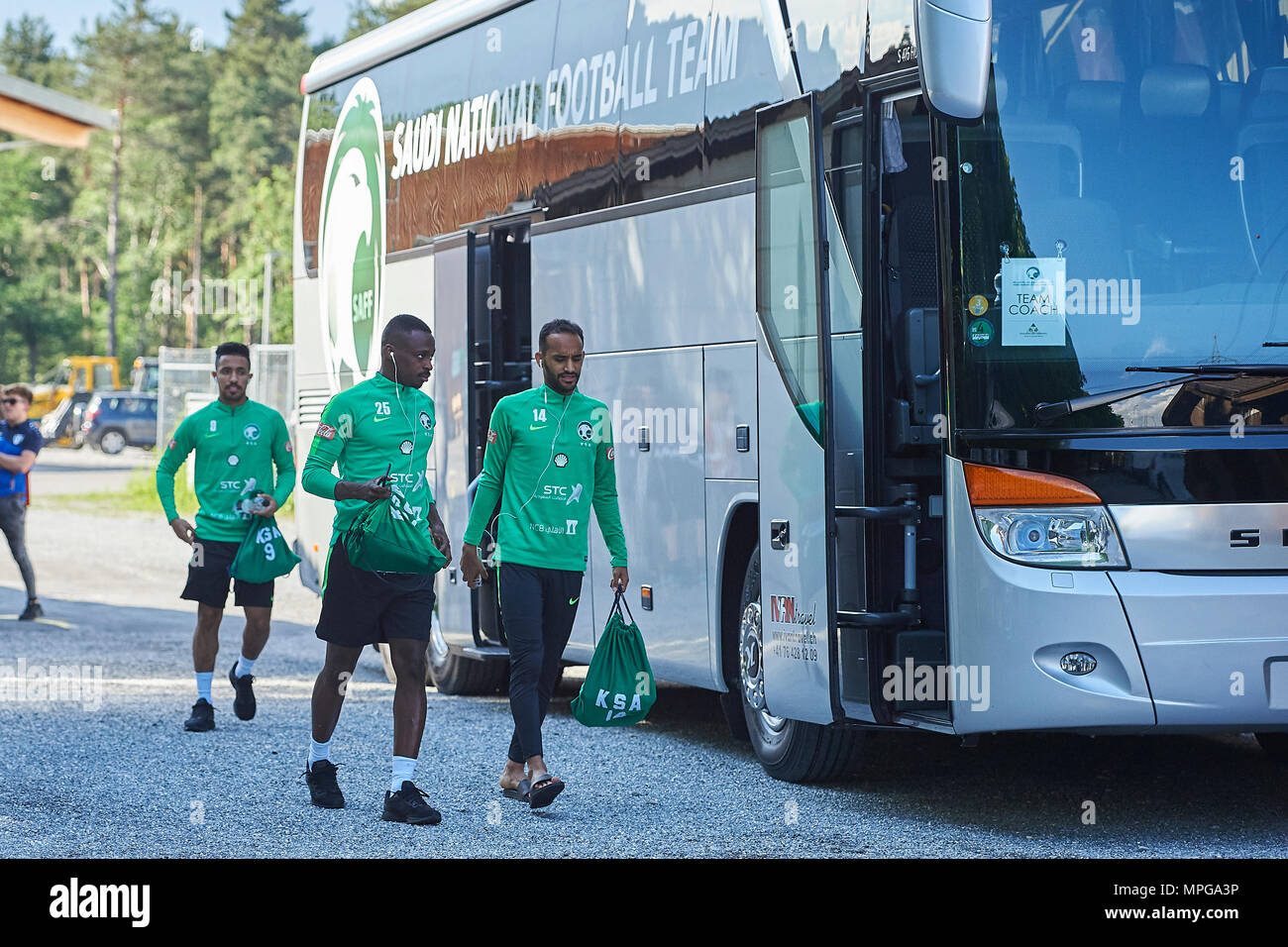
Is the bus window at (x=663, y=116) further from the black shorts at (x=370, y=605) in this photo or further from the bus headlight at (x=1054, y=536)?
the bus headlight at (x=1054, y=536)

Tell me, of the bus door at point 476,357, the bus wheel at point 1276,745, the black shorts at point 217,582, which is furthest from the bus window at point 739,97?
the bus wheel at point 1276,745

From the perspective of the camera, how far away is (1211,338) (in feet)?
23.4

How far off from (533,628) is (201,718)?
9.86ft

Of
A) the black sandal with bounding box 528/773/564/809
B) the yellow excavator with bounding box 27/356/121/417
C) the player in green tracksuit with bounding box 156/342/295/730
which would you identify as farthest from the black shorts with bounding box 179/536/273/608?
the yellow excavator with bounding box 27/356/121/417

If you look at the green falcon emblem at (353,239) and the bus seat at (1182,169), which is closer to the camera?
the bus seat at (1182,169)

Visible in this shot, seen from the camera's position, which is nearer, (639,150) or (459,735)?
(639,150)

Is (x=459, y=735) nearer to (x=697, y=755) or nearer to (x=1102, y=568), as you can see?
(x=697, y=755)

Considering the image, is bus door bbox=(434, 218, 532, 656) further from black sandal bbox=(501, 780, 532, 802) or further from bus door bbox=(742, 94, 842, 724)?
bus door bbox=(742, 94, 842, 724)

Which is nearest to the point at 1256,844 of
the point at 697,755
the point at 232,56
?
the point at 697,755

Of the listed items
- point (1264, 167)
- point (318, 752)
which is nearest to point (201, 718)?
point (318, 752)

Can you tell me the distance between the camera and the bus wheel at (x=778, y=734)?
867 centimetres

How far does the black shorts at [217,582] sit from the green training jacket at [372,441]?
278 centimetres

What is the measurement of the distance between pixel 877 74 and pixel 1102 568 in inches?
82.8
